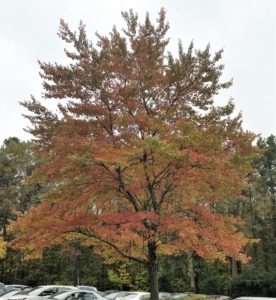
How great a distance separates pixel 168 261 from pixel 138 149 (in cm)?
3075

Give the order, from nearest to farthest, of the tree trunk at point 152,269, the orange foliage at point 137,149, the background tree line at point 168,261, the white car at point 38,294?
the orange foliage at point 137,149, the tree trunk at point 152,269, the white car at point 38,294, the background tree line at point 168,261

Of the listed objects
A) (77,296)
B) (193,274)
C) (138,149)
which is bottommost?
(193,274)

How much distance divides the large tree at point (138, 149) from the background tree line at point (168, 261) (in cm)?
2200

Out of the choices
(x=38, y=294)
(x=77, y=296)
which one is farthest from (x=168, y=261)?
(x=77, y=296)

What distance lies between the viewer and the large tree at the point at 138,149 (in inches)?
559

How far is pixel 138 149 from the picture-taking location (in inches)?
523

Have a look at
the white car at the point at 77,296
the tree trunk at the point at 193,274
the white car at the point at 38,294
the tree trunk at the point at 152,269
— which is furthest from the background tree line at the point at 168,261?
the white car at the point at 77,296

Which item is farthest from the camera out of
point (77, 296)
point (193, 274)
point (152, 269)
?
point (193, 274)

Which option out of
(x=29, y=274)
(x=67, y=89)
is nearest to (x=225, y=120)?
(x=67, y=89)

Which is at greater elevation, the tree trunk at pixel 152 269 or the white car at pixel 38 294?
the tree trunk at pixel 152 269

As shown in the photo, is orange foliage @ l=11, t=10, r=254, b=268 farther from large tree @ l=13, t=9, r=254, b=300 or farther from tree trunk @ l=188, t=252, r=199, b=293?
tree trunk @ l=188, t=252, r=199, b=293

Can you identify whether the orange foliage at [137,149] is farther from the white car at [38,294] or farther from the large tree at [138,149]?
the white car at [38,294]

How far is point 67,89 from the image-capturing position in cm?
1573

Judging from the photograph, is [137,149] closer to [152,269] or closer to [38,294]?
[152,269]
